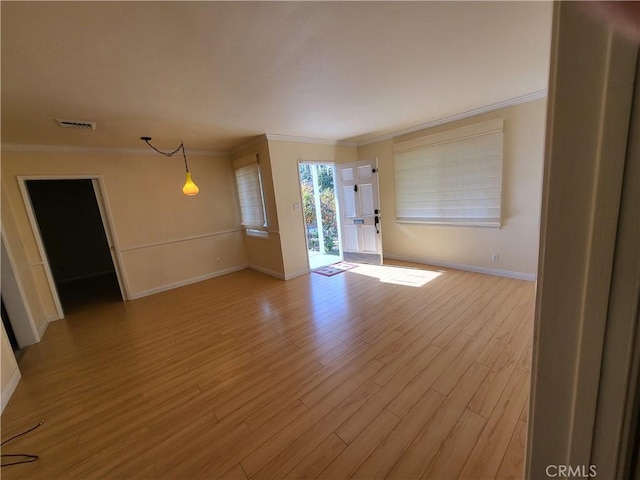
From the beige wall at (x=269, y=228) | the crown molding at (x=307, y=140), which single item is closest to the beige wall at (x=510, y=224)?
the crown molding at (x=307, y=140)

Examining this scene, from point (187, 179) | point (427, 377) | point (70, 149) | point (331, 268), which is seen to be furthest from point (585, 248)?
point (70, 149)

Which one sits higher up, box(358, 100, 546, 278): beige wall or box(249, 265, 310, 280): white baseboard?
box(358, 100, 546, 278): beige wall

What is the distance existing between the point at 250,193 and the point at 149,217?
1.77m

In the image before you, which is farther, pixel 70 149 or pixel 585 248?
pixel 70 149

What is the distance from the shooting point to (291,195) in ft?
15.0

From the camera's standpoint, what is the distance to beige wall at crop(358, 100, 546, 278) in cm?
341

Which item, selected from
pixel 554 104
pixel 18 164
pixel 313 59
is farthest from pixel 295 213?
pixel 554 104

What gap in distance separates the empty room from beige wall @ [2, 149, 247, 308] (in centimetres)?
4

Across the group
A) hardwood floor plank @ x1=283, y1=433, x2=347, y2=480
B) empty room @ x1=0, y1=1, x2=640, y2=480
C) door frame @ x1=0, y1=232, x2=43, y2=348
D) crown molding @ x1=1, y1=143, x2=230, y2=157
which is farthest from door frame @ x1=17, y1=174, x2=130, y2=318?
hardwood floor plank @ x1=283, y1=433, x2=347, y2=480

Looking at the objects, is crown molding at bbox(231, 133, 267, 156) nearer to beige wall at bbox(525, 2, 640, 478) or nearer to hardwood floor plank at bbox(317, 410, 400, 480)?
hardwood floor plank at bbox(317, 410, 400, 480)

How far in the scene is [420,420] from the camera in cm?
169

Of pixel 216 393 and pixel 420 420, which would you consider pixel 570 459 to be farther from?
pixel 216 393

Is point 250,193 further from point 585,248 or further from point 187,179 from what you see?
point 585,248

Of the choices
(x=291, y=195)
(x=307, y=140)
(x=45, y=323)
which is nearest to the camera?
(x=45, y=323)
